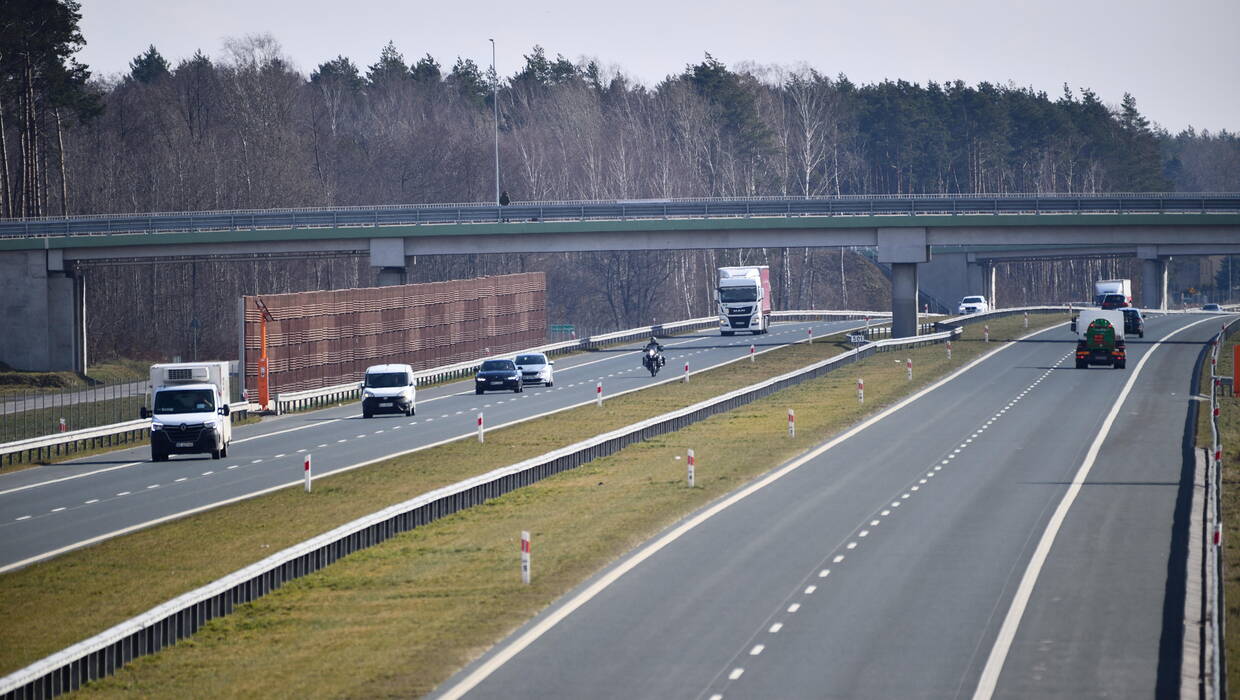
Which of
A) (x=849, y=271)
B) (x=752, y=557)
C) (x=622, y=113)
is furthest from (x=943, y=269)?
(x=752, y=557)

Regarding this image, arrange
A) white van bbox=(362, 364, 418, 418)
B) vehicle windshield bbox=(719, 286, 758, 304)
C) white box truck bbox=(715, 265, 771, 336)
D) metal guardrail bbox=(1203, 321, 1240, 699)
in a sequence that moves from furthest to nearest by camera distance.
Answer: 1. vehicle windshield bbox=(719, 286, 758, 304)
2. white box truck bbox=(715, 265, 771, 336)
3. white van bbox=(362, 364, 418, 418)
4. metal guardrail bbox=(1203, 321, 1240, 699)

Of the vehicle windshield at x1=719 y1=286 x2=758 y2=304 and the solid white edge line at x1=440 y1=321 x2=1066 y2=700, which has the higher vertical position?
the vehicle windshield at x1=719 y1=286 x2=758 y2=304

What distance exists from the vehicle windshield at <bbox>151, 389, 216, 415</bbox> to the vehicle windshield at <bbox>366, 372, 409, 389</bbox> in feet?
45.2

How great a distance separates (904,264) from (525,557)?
6645 centimetres

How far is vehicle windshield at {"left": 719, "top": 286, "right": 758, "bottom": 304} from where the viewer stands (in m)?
99.6

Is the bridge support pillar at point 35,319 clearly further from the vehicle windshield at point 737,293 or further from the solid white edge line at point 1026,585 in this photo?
the solid white edge line at point 1026,585

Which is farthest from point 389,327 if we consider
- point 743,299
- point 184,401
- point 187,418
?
point 187,418

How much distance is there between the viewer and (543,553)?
28531mm

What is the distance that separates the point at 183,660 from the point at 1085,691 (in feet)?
37.6

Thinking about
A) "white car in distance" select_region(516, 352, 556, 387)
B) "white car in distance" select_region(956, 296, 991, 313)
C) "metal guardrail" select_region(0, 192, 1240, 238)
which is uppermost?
"metal guardrail" select_region(0, 192, 1240, 238)

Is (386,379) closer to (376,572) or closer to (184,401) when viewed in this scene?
(184,401)

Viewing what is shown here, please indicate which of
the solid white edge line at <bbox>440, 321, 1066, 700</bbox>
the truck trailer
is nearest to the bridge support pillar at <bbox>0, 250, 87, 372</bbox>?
the truck trailer

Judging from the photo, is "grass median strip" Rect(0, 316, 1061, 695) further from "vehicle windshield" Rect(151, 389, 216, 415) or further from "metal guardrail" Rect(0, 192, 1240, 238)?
"metal guardrail" Rect(0, 192, 1240, 238)

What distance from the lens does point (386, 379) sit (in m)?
60.2
